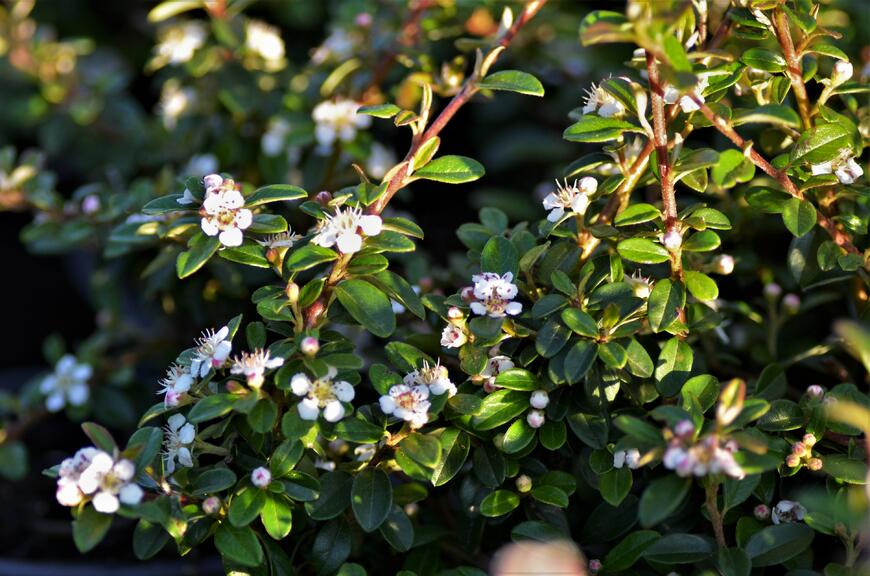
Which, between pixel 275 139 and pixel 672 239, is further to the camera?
pixel 275 139

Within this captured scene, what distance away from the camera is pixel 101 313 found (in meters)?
2.02

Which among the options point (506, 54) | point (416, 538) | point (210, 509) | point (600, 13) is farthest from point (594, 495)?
point (506, 54)

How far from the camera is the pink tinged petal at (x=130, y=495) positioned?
977mm

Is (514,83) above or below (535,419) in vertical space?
above

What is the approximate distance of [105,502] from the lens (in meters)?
0.97

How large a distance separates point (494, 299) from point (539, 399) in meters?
0.13

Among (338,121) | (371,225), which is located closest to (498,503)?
(371,225)

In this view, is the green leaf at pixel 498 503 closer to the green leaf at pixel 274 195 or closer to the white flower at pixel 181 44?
the green leaf at pixel 274 195

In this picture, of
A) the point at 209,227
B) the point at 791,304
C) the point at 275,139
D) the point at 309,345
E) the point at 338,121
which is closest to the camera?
the point at 309,345

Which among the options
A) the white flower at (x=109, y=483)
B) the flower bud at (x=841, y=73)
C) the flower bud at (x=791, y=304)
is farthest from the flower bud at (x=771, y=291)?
the white flower at (x=109, y=483)

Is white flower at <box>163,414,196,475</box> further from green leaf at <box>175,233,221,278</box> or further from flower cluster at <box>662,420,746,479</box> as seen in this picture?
flower cluster at <box>662,420,746,479</box>

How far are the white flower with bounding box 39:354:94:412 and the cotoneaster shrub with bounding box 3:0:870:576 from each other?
0.65 meters

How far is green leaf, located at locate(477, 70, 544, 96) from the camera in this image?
46.4 inches

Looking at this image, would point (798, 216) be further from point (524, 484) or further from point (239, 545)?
point (239, 545)
